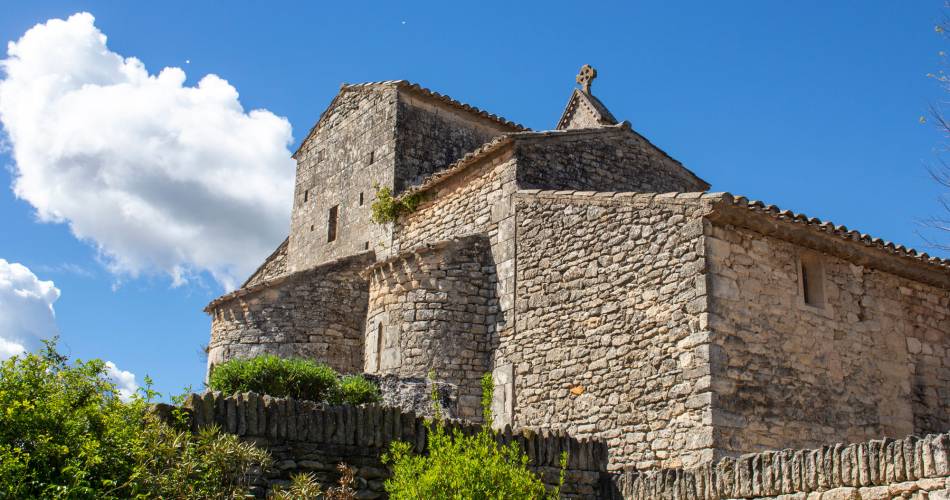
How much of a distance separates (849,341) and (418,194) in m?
8.47

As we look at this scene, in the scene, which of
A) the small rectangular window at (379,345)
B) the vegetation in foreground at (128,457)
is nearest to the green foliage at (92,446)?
the vegetation in foreground at (128,457)

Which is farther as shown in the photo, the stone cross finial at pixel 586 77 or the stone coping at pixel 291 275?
the stone cross finial at pixel 586 77

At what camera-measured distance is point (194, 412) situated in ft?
24.4

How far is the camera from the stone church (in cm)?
1134

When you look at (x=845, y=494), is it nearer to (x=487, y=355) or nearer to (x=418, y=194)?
(x=487, y=355)

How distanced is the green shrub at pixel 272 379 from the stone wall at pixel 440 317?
2.98 m

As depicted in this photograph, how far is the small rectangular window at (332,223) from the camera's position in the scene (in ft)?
67.5

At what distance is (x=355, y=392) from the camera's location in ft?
A: 38.5

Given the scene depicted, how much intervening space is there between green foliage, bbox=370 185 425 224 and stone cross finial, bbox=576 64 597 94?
547 cm

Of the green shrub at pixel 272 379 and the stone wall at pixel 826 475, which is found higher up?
the green shrub at pixel 272 379

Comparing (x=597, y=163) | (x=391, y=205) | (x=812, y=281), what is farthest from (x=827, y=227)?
(x=391, y=205)

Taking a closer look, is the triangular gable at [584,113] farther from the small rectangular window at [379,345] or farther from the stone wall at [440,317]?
the small rectangular window at [379,345]

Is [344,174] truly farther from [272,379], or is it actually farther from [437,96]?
[272,379]

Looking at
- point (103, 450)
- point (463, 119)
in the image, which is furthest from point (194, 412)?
point (463, 119)
